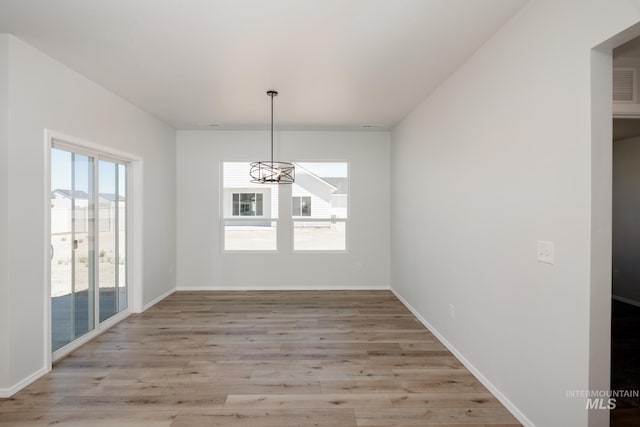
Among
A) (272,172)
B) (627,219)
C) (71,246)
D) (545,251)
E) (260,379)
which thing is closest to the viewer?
(545,251)

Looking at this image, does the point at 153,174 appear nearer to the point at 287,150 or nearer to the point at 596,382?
the point at 287,150

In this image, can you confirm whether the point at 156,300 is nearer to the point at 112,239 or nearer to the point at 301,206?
the point at 112,239

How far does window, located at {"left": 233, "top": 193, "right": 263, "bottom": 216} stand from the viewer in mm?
5551

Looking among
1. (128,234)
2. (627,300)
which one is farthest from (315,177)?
(627,300)

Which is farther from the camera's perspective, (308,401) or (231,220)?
(231,220)

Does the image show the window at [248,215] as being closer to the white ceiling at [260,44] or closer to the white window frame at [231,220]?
the white window frame at [231,220]

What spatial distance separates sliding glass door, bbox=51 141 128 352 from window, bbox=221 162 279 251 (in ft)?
5.52

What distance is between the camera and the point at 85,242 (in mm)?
3379

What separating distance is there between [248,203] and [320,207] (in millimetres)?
1242

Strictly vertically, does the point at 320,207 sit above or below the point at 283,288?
above

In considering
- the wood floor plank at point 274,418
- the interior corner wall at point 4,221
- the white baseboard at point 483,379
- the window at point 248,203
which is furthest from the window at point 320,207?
the interior corner wall at point 4,221

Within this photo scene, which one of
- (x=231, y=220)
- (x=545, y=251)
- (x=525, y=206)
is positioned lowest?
(x=545, y=251)

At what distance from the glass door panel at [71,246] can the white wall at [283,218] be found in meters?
1.99

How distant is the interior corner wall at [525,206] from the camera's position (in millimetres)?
1646
